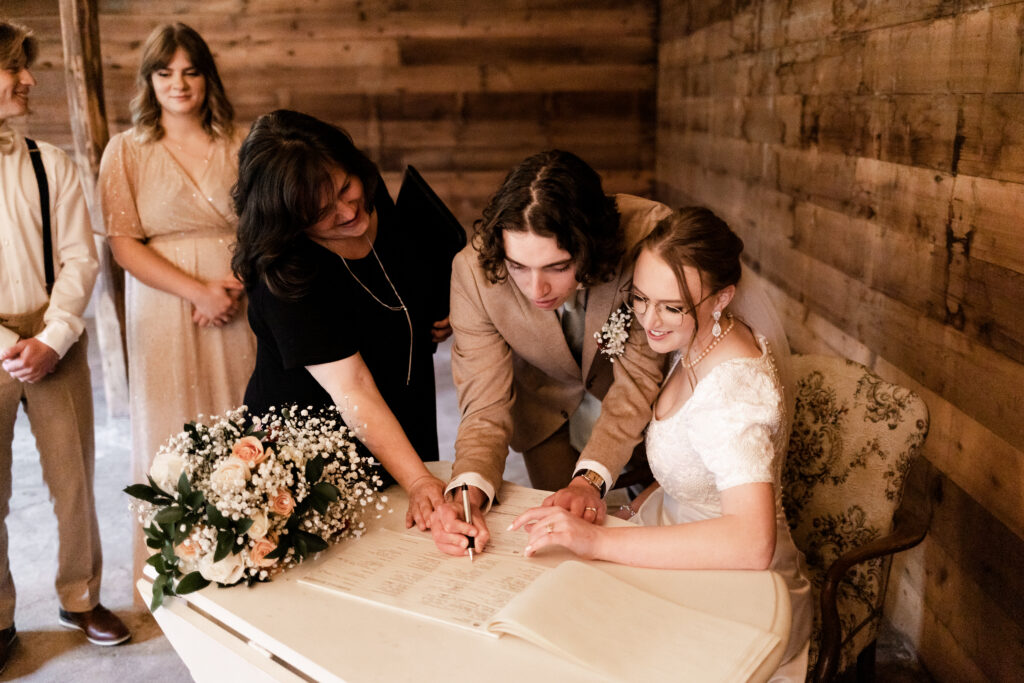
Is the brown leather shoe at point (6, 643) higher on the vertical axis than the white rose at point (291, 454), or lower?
lower

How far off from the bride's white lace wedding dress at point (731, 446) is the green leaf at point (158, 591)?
99 cm

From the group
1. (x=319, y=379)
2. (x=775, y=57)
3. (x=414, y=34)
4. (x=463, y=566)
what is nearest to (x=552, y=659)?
(x=463, y=566)

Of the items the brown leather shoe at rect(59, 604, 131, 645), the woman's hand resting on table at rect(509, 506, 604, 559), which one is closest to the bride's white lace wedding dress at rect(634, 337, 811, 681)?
the woman's hand resting on table at rect(509, 506, 604, 559)

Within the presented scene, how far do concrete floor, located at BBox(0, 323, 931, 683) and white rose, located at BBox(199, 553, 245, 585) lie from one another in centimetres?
138

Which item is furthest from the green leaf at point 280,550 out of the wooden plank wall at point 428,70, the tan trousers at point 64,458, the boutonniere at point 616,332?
the wooden plank wall at point 428,70

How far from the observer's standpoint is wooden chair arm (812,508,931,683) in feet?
6.10

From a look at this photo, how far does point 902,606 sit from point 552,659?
1.78 metres

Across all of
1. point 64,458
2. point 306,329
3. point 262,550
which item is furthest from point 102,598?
point 262,550

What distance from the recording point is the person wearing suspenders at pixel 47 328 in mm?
2543

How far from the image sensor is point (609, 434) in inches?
81.0

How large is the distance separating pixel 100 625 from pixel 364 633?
6.03ft

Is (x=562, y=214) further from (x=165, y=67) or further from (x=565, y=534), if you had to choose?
(x=165, y=67)

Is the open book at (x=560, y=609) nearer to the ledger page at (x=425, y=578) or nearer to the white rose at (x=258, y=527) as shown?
the ledger page at (x=425, y=578)

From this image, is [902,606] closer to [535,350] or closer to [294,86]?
[535,350]
